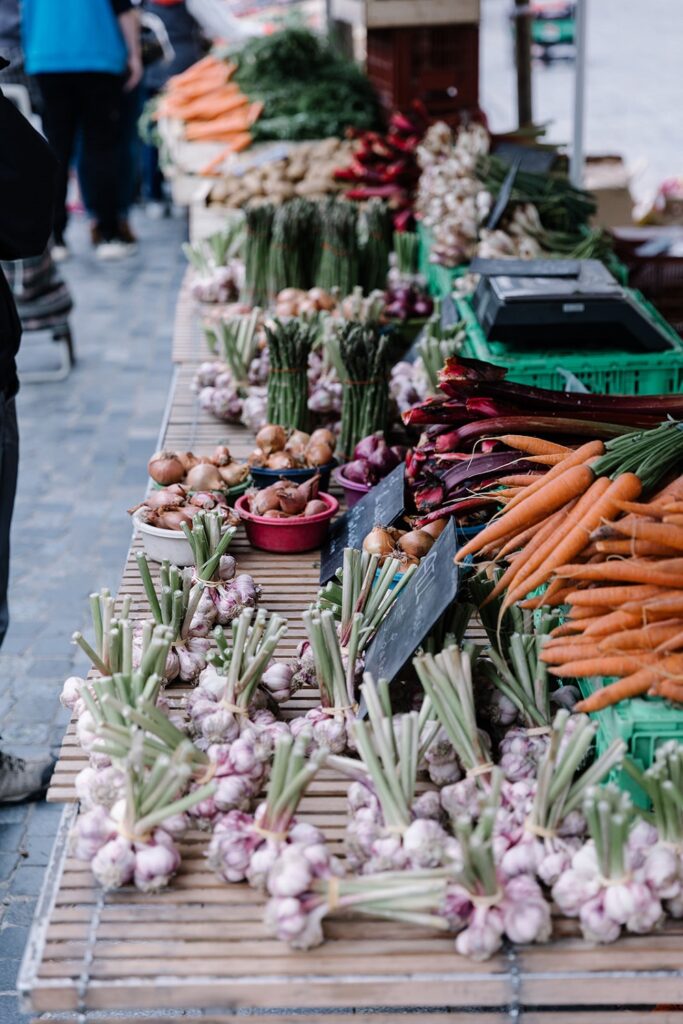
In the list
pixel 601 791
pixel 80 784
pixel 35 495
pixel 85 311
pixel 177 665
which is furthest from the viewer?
pixel 85 311

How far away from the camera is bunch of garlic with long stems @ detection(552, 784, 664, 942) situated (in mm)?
1614

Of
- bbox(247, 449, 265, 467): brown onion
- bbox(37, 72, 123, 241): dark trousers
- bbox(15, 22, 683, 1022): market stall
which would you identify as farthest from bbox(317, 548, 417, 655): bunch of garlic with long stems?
bbox(37, 72, 123, 241): dark trousers

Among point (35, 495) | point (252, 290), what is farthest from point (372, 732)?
point (35, 495)

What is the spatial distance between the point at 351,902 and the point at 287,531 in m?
1.35

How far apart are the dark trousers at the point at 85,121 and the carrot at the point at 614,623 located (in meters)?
6.51

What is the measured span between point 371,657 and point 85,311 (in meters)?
6.66

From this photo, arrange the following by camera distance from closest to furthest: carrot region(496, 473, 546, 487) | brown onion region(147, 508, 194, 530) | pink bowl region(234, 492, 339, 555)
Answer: carrot region(496, 473, 546, 487) → brown onion region(147, 508, 194, 530) → pink bowl region(234, 492, 339, 555)

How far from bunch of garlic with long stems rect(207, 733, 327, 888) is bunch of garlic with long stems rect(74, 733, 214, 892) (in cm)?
7

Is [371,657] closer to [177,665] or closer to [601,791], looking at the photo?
[177,665]

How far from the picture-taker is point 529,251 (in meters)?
4.32

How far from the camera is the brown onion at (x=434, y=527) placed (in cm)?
251

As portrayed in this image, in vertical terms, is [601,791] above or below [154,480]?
above

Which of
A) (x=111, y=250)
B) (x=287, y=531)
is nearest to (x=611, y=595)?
(x=287, y=531)

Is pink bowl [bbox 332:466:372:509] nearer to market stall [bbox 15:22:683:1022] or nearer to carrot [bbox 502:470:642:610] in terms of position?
market stall [bbox 15:22:683:1022]
